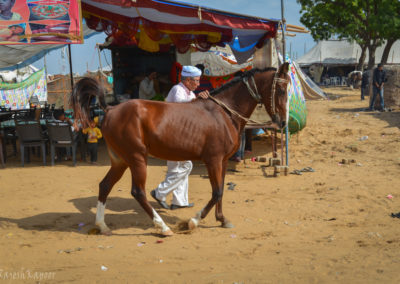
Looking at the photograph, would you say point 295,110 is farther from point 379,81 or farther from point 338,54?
point 338,54

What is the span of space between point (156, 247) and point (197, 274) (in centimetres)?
88

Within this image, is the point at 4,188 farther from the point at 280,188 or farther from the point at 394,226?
the point at 394,226

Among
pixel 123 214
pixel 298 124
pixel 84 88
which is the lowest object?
pixel 123 214

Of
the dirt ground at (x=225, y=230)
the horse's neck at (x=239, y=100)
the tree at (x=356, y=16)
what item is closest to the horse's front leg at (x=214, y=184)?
the dirt ground at (x=225, y=230)

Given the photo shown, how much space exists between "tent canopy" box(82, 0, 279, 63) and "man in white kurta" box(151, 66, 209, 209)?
2.17 m

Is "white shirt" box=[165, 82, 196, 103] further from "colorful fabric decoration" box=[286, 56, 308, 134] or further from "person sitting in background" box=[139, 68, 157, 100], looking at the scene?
"person sitting in background" box=[139, 68, 157, 100]

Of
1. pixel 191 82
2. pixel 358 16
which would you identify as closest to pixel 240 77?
pixel 191 82

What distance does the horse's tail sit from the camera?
430 centimetres

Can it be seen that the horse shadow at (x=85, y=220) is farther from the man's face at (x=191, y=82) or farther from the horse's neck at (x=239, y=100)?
the man's face at (x=191, y=82)

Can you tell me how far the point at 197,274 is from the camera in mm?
3107

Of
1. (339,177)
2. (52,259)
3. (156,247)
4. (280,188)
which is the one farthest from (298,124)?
(52,259)

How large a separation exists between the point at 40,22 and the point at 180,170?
423 cm

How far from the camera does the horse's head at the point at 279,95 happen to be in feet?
14.7

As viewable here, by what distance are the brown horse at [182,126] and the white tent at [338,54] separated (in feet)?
118
